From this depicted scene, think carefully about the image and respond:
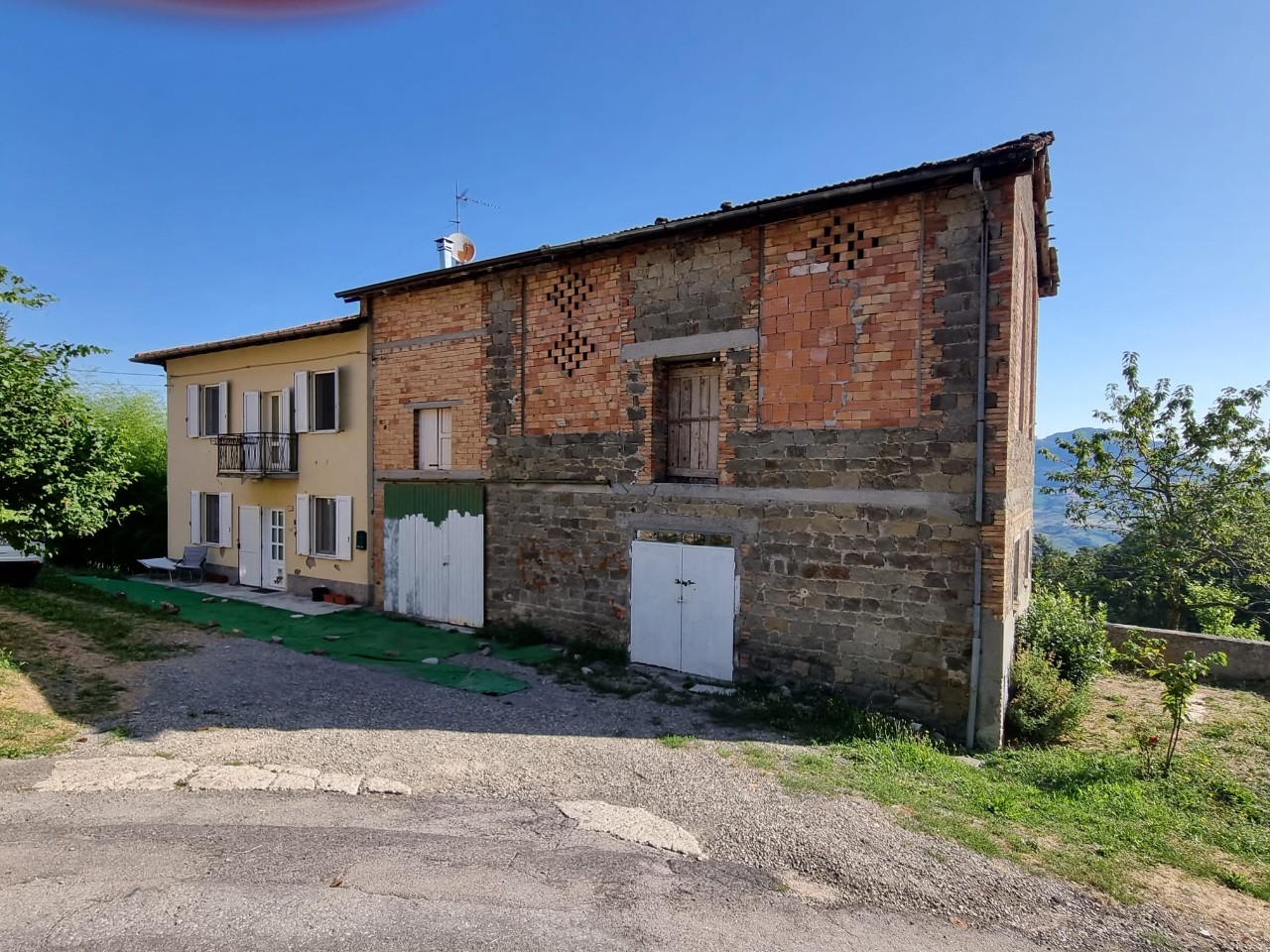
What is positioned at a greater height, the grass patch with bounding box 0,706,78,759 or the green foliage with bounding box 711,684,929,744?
the grass patch with bounding box 0,706,78,759

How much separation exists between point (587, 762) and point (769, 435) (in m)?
4.35

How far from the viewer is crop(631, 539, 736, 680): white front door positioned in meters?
8.73

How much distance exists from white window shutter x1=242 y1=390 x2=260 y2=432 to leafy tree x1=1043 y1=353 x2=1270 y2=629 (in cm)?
1961

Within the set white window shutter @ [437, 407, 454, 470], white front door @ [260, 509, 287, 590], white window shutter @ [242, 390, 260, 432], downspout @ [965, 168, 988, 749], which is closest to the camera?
downspout @ [965, 168, 988, 749]

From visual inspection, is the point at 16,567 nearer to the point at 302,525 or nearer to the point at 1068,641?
the point at 302,525

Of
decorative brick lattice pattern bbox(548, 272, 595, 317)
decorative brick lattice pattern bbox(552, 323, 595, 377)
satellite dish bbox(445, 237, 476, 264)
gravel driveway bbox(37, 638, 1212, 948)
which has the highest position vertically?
satellite dish bbox(445, 237, 476, 264)

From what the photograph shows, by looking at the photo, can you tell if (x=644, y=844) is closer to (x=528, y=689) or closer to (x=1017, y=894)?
(x=1017, y=894)

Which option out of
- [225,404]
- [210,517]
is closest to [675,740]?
[225,404]

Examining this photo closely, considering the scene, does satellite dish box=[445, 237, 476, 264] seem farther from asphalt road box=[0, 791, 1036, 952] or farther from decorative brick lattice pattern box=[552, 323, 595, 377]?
asphalt road box=[0, 791, 1036, 952]

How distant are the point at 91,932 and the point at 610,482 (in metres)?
7.14

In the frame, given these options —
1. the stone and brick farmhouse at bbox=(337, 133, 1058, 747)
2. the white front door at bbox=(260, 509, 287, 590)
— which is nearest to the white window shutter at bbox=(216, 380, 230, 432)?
the white front door at bbox=(260, 509, 287, 590)

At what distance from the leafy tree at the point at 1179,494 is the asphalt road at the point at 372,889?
17296 mm

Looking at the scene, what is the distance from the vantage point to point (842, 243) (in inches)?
311

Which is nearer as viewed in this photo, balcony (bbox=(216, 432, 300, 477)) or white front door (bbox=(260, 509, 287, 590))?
balcony (bbox=(216, 432, 300, 477))
